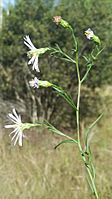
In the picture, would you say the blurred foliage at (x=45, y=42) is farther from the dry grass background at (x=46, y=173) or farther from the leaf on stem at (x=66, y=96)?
the leaf on stem at (x=66, y=96)

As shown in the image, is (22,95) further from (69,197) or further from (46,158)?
(69,197)

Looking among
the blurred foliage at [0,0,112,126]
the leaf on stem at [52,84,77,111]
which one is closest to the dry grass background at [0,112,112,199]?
the leaf on stem at [52,84,77,111]

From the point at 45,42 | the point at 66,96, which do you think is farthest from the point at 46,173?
the point at 45,42

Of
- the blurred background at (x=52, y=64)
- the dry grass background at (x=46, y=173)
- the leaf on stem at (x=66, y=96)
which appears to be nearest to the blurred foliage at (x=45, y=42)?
the blurred background at (x=52, y=64)

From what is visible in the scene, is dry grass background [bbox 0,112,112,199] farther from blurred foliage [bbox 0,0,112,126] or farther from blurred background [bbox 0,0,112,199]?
blurred foliage [bbox 0,0,112,126]

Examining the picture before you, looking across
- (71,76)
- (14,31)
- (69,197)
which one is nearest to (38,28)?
(14,31)

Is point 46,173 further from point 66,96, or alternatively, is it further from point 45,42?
point 45,42

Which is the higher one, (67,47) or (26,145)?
(67,47)
